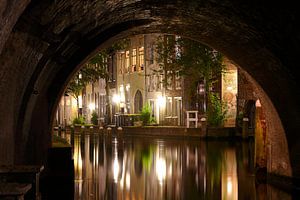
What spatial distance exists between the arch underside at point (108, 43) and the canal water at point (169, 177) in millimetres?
1385

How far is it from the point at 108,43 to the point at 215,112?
21292mm

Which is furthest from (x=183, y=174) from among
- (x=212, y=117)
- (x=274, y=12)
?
(x=212, y=117)

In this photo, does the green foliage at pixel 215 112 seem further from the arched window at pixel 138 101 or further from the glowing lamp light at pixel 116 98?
the glowing lamp light at pixel 116 98

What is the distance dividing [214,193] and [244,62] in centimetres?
420

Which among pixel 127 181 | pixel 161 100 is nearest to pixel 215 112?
pixel 161 100

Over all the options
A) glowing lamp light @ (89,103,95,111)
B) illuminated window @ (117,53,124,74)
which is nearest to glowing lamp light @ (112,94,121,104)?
illuminated window @ (117,53,124,74)

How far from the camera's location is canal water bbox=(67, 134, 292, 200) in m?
12.3

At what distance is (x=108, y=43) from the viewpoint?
15734mm

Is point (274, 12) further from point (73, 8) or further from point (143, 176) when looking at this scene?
point (143, 176)

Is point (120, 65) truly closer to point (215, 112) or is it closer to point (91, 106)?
point (91, 106)

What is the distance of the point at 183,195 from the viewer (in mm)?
12148

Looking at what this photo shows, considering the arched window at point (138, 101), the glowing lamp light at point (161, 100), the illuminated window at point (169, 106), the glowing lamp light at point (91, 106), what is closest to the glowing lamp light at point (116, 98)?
the arched window at point (138, 101)

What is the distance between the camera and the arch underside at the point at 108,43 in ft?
32.6

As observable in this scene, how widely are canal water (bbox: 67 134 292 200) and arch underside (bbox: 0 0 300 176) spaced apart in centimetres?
138
